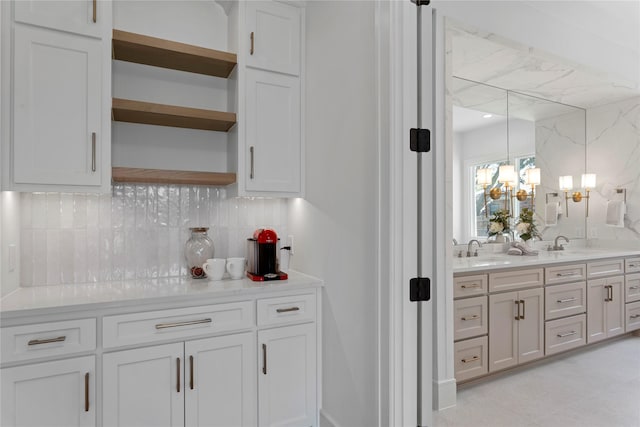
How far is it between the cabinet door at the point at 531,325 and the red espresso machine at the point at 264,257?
1.93 metres

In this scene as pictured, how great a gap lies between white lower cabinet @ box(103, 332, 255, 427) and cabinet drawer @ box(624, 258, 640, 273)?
3957 mm

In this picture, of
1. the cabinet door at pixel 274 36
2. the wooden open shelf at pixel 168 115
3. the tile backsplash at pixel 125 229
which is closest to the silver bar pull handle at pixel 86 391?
the tile backsplash at pixel 125 229

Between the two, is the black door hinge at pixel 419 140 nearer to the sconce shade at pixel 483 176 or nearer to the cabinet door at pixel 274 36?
the cabinet door at pixel 274 36

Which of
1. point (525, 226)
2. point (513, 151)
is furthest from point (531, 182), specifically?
point (525, 226)

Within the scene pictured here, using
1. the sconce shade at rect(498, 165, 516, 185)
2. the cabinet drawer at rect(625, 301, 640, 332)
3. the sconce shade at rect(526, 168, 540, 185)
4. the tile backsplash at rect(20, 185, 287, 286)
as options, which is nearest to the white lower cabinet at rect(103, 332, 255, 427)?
the tile backsplash at rect(20, 185, 287, 286)

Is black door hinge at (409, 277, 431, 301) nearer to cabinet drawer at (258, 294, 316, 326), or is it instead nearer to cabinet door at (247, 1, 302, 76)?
cabinet drawer at (258, 294, 316, 326)

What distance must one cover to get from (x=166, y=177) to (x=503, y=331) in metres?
2.57

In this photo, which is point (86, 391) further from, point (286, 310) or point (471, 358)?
point (471, 358)

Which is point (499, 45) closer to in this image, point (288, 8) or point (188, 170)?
point (288, 8)

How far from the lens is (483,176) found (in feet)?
12.5

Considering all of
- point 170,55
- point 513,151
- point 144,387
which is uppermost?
point 170,55

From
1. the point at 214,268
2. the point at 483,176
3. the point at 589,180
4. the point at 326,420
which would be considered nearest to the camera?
the point at 326,420

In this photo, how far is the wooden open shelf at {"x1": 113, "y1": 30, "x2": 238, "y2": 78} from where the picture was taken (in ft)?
6.37

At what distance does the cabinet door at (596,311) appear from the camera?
335cm
